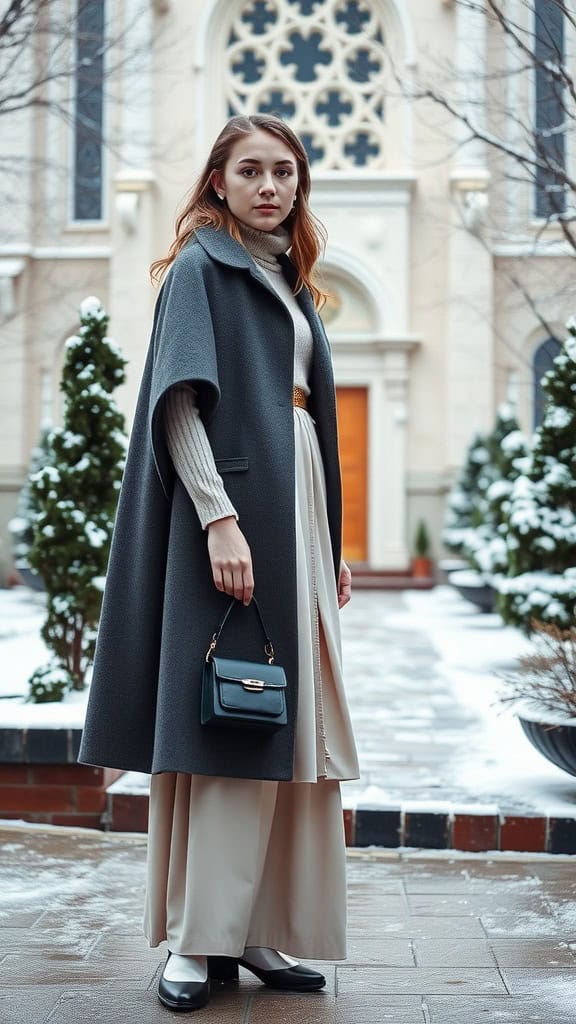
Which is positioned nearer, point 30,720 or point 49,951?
point 49,951

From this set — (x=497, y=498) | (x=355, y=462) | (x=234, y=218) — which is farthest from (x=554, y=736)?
(x=355, y=462)

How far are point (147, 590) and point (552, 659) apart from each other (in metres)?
2.12

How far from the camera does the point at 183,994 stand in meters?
2.79

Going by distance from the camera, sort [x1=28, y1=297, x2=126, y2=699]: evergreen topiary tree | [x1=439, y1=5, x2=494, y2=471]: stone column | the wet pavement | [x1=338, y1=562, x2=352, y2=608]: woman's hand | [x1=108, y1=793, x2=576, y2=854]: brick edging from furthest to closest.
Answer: [x1=439, y1=5, x2=494, y2=471]: stone column
[x1=28, y1=297, x2=126, y2=699]: evergreen topiary tree
[x1=108, y1=793, x2=576, y2=854]: brick edging
[x1=338, y1=562, x2=352, y2=608]: woman's hand
the wet pavement

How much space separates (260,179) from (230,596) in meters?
1.02

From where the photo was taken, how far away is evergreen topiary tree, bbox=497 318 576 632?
8312mm

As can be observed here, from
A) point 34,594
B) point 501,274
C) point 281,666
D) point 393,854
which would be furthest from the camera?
point 501,274

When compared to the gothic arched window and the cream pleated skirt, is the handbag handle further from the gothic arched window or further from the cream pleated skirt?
the gothic arched window

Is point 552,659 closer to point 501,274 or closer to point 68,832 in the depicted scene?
point 68,832

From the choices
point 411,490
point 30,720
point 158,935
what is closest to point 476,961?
point 158,935

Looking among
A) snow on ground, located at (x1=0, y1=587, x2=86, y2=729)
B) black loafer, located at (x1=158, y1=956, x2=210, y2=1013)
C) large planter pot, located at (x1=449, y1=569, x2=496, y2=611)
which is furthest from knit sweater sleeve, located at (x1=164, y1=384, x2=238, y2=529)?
large planter pot, located at (x1=449, y1=569, x2=496, y2=611)

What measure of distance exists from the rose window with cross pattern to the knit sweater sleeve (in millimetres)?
16696

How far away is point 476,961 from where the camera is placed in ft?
10.5

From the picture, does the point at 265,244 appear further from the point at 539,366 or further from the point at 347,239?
the point at 539,366
